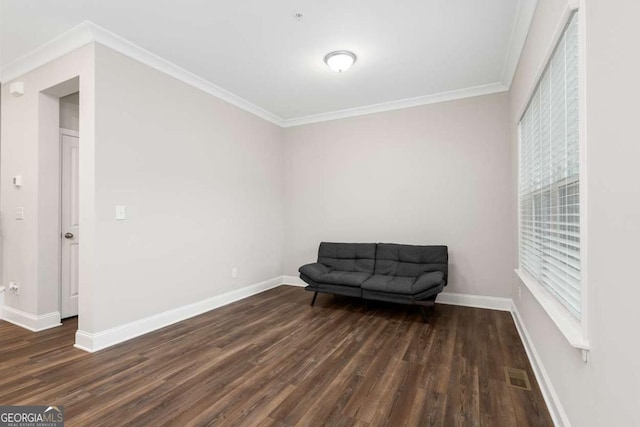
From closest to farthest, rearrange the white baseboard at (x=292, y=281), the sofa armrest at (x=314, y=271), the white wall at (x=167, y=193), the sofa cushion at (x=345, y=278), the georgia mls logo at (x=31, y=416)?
1. the georgia mls logo at (x=31, y=416)
2. the white wall at (x=167, y=193)
3. the sofa cushion at (x=345, y=278)
4. the sofa armrest at (x=314, y=271)
5. the white baseboard at (x=292, y=281)

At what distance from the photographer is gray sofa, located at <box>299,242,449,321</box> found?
11.4 ft

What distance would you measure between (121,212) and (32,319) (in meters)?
1.61

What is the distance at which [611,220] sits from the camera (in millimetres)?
1101

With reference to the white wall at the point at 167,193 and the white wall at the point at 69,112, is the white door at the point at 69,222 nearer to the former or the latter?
the white wall at the point at 69,112

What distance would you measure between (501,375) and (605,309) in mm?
1464

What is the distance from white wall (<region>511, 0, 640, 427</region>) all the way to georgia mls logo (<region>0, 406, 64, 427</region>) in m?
2.67

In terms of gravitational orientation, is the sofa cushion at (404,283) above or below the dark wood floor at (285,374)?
above

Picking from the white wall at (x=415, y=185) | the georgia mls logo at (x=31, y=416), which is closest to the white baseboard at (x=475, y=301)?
the white wall at (x=415, y=185)

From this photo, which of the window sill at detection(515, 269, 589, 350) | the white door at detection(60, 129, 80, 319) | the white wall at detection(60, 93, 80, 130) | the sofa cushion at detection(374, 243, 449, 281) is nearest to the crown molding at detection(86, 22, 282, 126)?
the white wall at detection(60, 93, 80, 130)

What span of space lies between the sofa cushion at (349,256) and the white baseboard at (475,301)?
3.48ft

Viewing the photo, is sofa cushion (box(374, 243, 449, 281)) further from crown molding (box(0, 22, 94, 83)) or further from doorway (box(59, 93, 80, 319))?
crown molding (box(0, 22, 94, 83))

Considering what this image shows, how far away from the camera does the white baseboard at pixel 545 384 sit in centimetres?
168

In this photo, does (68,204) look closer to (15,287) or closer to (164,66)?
(15,287)

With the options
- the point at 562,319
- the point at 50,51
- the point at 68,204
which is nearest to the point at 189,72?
the point at 50,51
